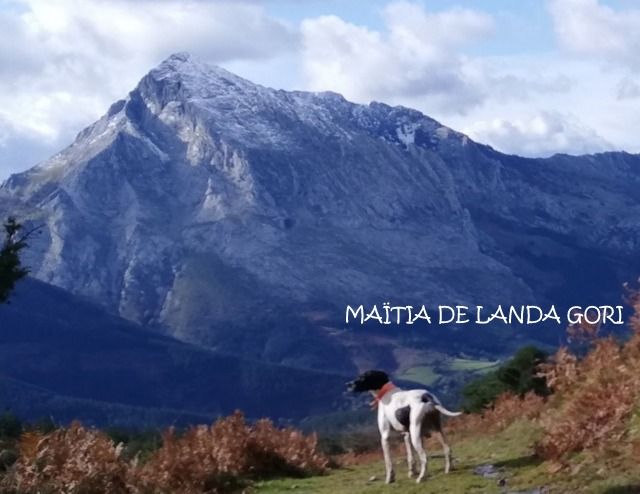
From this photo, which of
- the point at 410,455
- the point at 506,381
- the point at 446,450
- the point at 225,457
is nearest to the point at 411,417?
the point at 446,450

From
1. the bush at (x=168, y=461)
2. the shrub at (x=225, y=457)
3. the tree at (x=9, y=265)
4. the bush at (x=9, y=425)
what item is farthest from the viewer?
the tree at (x=9, y=265)

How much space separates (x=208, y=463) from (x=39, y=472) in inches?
128

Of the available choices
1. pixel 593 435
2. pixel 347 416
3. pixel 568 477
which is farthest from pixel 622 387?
pixel 347 416

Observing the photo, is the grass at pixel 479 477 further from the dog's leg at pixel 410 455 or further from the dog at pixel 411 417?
the dog at pixel 411 417

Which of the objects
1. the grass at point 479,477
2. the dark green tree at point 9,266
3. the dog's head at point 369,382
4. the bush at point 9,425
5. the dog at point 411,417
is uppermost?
the dark green tree at point 9,266

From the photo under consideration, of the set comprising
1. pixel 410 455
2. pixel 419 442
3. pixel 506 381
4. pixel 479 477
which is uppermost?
pixel 506 381

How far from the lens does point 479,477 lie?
15.0m

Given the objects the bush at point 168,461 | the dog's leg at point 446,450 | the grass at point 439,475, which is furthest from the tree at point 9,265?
the dog's leg at point 446,450

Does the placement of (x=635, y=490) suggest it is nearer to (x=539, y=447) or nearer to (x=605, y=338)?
(x=539, y=447)

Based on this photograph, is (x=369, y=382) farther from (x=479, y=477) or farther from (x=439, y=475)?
(x=479, y=477)

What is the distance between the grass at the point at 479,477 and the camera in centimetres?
1293

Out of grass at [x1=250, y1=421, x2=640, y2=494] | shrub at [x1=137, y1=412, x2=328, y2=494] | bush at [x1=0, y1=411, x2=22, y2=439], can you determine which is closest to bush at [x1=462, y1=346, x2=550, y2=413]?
grass at [x1=250, y1=421, x2=640, y2=494]

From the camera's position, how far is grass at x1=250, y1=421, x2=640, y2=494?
12.9 metres

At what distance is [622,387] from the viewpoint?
1473 cm
